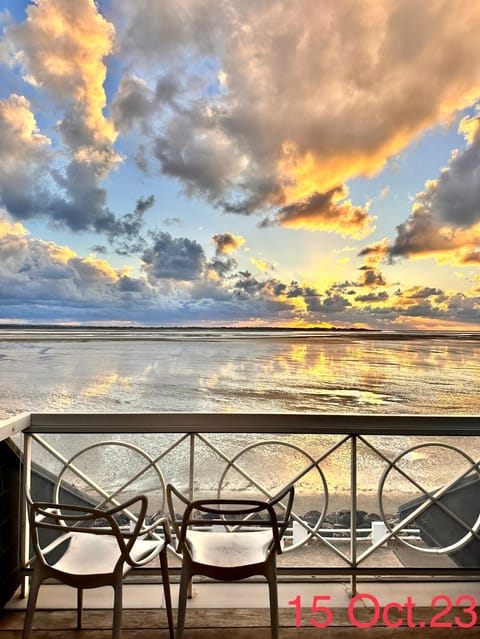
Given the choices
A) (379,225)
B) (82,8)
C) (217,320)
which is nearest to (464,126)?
(379,225)

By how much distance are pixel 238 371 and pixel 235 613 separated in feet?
73.8

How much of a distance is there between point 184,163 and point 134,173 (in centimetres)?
195

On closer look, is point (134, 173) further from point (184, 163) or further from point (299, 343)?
point (299, 343)

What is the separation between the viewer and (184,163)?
9.77 m

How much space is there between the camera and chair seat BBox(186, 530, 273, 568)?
125 cm

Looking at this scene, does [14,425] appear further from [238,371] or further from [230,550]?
[238,371]

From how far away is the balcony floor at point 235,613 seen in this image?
1.52 metres

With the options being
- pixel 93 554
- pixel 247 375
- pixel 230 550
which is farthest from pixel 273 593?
pixel 247 375

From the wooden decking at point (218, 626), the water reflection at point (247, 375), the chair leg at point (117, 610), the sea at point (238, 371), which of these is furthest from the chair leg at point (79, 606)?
the sea at point (238, 371)

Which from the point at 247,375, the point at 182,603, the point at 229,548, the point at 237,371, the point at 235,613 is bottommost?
the point at 247,375

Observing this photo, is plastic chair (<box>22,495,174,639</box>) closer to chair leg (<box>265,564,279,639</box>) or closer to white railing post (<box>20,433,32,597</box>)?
chair leg (<box>265,564,279,639</box>)

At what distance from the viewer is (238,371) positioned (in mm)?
24062

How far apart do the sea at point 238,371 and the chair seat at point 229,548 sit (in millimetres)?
17299

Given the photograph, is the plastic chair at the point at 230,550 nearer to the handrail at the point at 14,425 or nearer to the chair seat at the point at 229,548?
the chair seat at the point at 229,548
